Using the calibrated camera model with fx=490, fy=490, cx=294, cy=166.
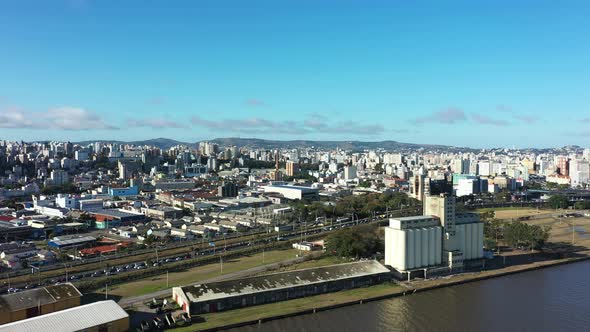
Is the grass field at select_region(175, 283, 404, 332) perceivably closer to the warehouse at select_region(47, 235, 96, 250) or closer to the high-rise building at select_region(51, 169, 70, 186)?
the warehouse at select_region(47, 235, 96, 250)

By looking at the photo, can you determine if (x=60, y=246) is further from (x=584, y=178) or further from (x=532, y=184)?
(x=584, y=178)

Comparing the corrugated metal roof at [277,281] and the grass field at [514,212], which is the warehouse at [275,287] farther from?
the grass field at [514,212]

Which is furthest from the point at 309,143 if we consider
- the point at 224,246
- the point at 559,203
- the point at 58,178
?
the point at 224,246

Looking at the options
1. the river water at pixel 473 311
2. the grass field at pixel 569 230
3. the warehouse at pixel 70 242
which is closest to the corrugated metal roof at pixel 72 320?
the river water at pixel 473 311

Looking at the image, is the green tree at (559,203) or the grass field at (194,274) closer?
the grass field at (194,274)

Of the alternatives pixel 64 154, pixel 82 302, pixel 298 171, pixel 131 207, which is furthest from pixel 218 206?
pixel 64 154

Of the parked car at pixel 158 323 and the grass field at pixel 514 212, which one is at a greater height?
the grass field at pixel 514 212

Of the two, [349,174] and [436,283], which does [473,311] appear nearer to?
[436,283]
